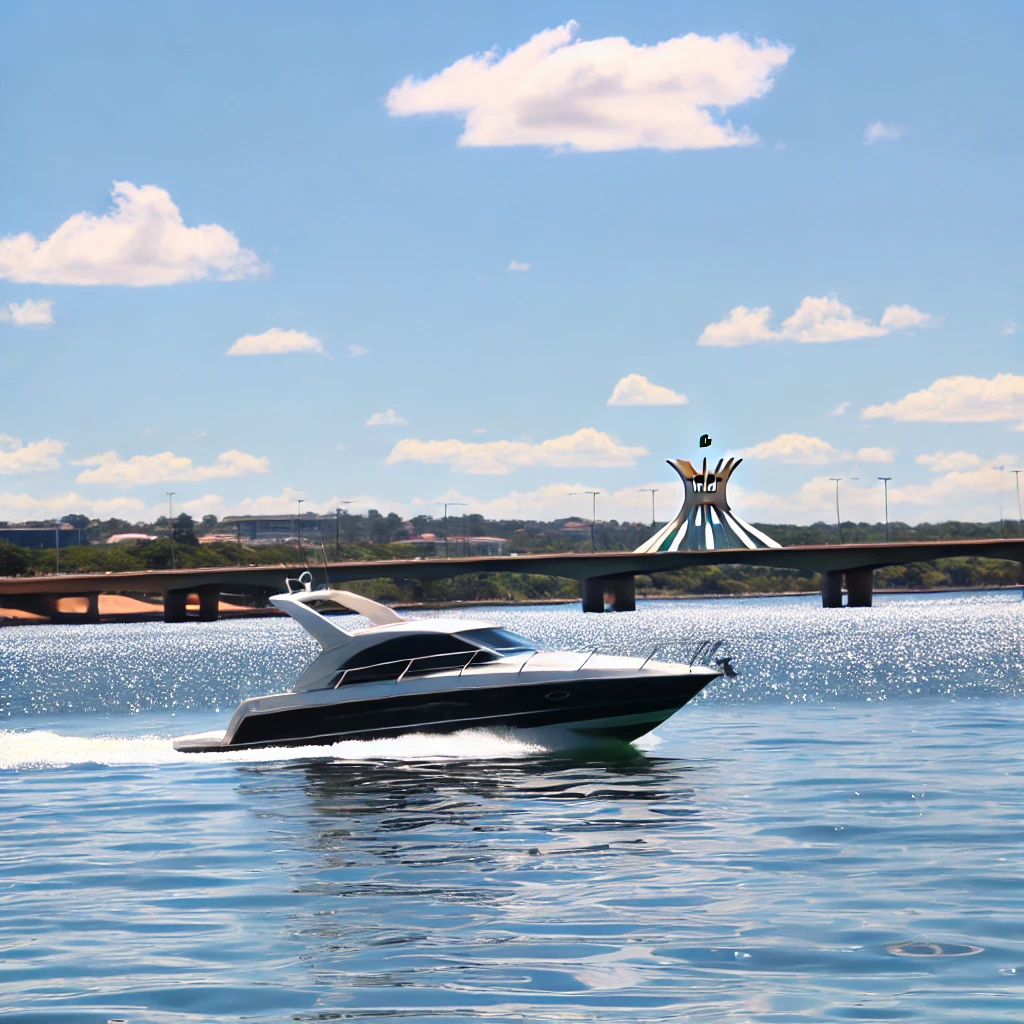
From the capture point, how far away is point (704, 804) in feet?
68.8

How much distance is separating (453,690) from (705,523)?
15271cm

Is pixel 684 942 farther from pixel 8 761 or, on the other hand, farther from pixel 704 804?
pixel 8 761

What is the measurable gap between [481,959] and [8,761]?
19.8 metres

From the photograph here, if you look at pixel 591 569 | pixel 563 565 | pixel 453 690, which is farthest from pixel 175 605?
pixel 453 690

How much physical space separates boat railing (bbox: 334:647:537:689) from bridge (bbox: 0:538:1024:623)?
96.8 metres

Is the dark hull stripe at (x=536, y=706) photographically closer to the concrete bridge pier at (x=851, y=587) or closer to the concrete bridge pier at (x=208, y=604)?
the concrete bridge pier at (x=851, y=587)

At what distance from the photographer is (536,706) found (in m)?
26.7

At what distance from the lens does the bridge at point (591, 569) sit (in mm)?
129875

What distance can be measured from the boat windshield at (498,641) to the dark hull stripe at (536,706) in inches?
47.8

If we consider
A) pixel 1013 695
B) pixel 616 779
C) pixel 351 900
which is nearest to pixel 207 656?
pixel 1013 695

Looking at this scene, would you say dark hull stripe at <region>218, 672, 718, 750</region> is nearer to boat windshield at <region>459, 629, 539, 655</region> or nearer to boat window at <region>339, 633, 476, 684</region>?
boat window at <region>339, 633, 476, 684</region>

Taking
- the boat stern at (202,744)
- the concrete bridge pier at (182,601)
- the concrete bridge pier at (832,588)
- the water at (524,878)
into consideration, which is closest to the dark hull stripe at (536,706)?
the water at (524,878)

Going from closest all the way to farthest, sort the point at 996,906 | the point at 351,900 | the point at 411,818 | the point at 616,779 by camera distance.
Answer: the point at 996,906
the point at 351,900
the point at 411,818
the point at 616,779

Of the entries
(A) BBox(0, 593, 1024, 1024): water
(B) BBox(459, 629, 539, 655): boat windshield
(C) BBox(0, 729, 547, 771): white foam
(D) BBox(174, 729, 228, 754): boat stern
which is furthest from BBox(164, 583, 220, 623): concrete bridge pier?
(A) BBox(0, 593, 1024, 1024): water
